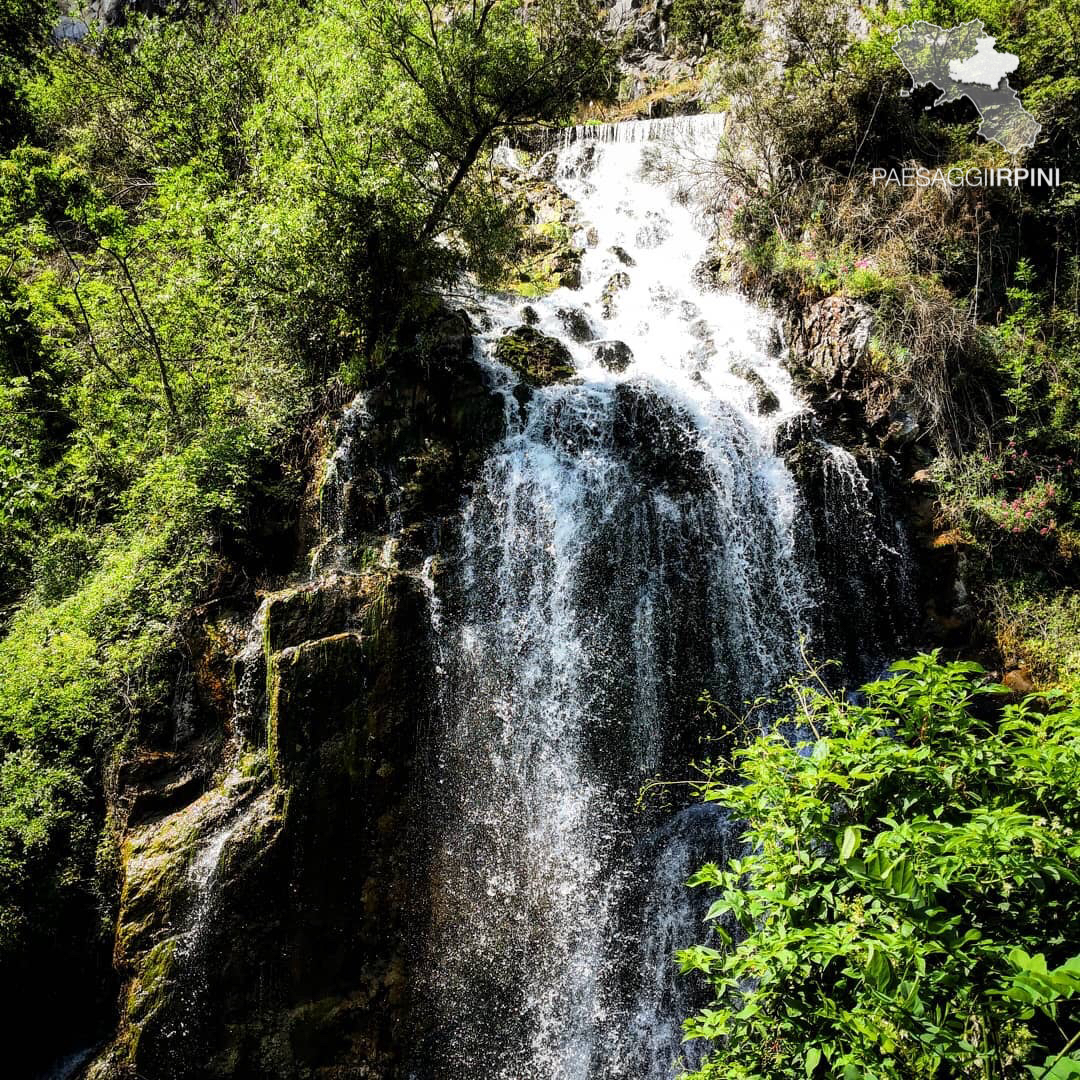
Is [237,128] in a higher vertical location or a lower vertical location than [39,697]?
higher

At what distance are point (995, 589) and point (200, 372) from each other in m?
12.6

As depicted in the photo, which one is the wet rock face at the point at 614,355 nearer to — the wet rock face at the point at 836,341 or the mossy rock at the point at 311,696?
the wet rock face at the point at 836,341

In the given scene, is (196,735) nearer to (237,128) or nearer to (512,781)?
(512,781)

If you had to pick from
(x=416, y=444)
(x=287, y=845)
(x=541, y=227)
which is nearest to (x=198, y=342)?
(x=416, y=444)

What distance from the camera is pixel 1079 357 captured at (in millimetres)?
8758

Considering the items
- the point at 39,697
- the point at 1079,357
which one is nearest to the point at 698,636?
the point at 1079,357

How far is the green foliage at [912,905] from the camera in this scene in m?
1.55

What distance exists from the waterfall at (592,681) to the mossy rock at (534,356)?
262mm

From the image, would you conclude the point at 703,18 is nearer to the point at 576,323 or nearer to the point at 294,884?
the point at 576,323

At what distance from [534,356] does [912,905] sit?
9.69 metres

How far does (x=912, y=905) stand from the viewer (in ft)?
5.36

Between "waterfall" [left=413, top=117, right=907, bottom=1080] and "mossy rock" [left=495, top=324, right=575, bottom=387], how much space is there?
262 mm

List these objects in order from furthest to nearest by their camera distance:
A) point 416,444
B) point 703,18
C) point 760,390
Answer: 1. point 703,18
2. point 760,390
3. point 416,444

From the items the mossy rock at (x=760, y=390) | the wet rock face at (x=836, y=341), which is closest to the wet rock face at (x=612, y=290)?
the mossy rock at (x=760, y=390)
